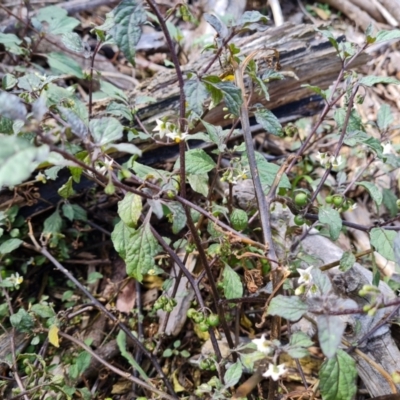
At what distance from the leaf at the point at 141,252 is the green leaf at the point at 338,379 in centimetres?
49

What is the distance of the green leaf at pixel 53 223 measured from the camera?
179 centimetres

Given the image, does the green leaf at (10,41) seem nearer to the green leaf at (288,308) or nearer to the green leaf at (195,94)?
the green leaf at (195,94)

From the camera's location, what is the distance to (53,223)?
1.81 metres

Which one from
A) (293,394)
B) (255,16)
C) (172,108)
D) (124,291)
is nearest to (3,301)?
(124,291)

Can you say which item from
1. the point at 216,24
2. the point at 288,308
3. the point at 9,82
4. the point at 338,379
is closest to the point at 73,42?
the point at 9,82

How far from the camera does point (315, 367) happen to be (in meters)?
1.56

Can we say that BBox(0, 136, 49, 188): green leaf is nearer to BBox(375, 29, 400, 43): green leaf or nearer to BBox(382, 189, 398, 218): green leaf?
BBox(375, 29, 400, 43): green leaf

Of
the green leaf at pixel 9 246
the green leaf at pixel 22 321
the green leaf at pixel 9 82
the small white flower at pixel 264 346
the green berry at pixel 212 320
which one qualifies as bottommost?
the green leaf at pixel 22 321

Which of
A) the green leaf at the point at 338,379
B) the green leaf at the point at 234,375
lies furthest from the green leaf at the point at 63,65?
the green leaf at the point at 338,379

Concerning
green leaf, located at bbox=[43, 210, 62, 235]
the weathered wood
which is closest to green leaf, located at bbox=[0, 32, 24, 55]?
the weathered wood

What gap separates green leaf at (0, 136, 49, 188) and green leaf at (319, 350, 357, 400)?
75 centimetres

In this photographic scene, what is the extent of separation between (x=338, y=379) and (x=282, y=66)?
58.4 inches

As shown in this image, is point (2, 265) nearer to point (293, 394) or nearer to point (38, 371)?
point (38, 371)

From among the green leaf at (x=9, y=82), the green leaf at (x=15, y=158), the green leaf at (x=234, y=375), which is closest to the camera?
the green leaf at (x=15, y=158)
